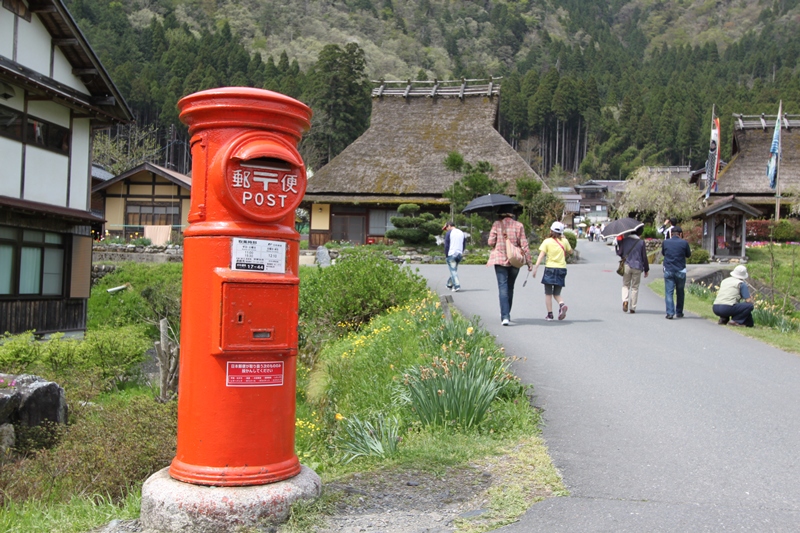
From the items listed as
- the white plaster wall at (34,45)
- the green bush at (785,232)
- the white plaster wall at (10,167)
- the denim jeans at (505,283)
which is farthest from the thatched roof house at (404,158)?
the denim jeans at (505,283)

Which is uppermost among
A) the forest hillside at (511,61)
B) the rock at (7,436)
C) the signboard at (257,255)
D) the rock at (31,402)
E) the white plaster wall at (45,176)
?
the forest hillside at (511,61)

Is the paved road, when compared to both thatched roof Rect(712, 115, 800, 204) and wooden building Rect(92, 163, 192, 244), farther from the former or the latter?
thatched roof Rect(712, 115, 800, 204)

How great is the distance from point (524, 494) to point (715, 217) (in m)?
30.2

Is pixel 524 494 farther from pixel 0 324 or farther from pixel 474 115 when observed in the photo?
pixel 474 115

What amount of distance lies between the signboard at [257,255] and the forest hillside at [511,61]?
55198 mm

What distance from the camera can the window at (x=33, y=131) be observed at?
53.4 ft

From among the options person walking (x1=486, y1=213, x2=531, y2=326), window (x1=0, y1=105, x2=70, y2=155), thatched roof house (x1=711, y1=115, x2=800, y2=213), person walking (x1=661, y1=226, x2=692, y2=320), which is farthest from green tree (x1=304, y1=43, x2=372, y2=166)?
person walking (x1=486, y1=213, x2=531, y2=326)

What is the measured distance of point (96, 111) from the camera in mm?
18578

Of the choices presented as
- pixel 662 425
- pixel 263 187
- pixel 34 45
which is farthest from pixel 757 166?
pixel 263 187

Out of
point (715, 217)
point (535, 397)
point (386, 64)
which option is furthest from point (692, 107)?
point (535, 397)

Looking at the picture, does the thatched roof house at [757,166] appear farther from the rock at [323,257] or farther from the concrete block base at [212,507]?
the concrete block base at [212,507]

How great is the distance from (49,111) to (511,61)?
12683cm

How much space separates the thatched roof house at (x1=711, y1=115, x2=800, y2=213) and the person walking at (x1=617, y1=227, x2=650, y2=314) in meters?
30.4

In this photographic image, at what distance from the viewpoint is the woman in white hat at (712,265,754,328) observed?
13.4 m
